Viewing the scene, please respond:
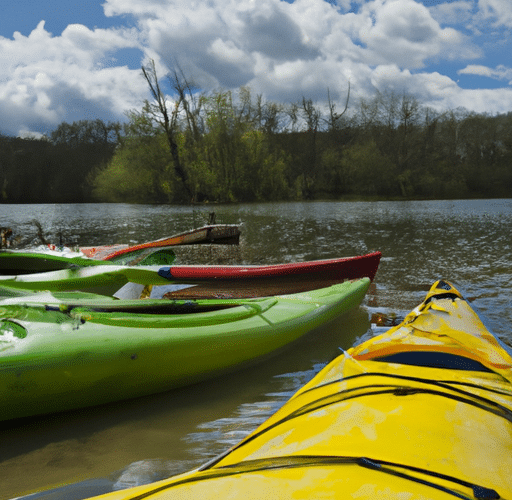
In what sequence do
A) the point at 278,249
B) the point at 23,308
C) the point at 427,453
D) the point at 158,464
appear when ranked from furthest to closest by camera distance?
the point at 278,249
the point at 23,308
the point at 158,464
the point at 427,453

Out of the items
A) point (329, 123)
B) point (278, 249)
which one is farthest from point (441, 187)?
point (278, 249)

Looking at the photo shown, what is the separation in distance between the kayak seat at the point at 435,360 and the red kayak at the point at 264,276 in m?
2.61

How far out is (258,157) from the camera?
3412cm

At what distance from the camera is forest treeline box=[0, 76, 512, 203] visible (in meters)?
33.4

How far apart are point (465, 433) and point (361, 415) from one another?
1.18 ft

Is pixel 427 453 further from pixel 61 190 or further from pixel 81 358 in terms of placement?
pixel 61 190

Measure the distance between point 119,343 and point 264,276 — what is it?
241cm

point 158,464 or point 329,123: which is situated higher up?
point 329,123

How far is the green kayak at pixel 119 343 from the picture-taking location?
7.17 ft

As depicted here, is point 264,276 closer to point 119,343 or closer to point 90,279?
point 90,279

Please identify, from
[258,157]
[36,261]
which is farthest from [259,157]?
[36,261]

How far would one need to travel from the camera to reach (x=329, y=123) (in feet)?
146

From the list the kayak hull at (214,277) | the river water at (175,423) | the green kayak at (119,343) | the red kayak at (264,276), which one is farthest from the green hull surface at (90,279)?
the river water at (175,423)

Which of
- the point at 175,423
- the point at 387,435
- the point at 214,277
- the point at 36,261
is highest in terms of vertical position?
the point at 36,261
